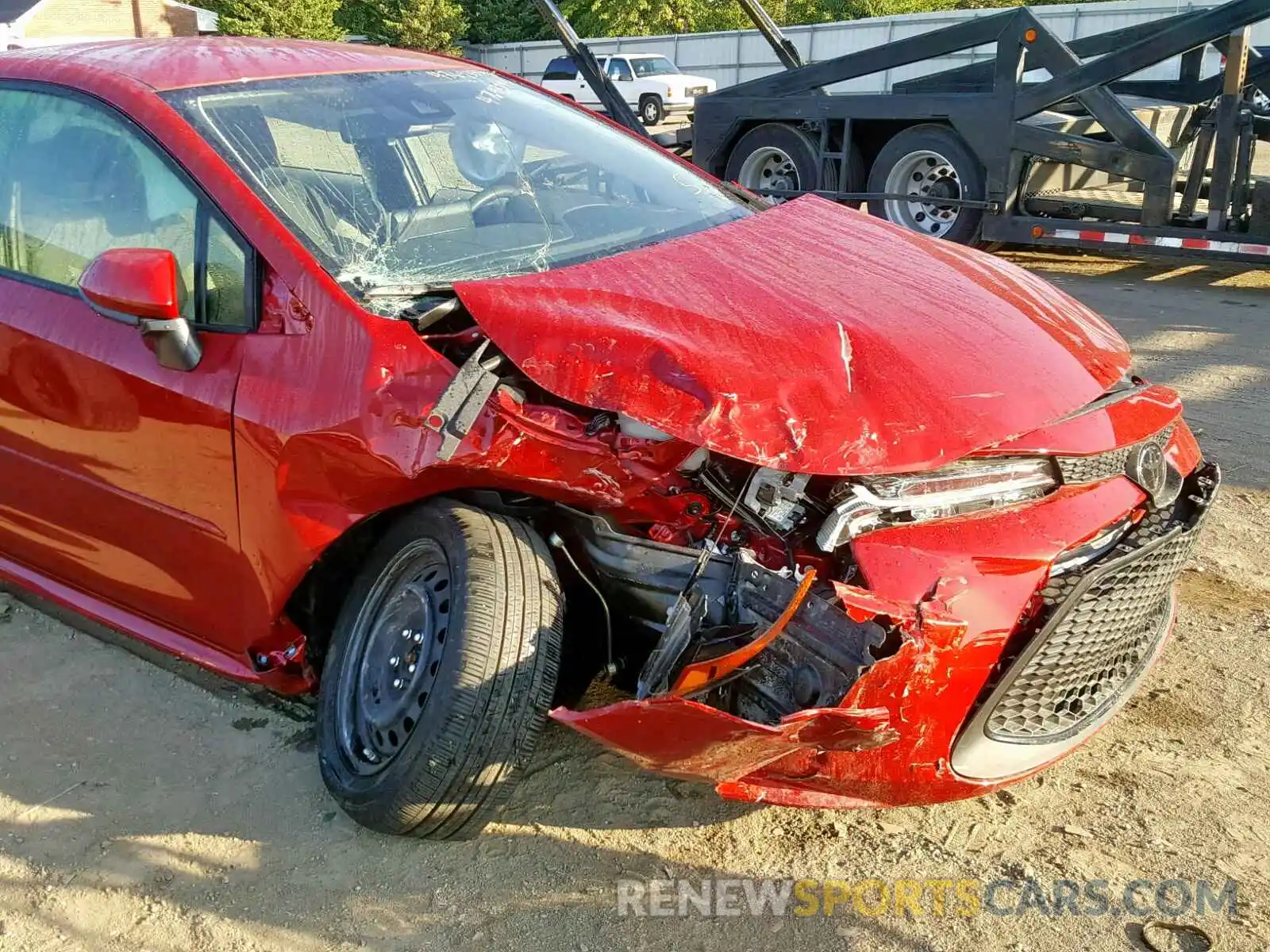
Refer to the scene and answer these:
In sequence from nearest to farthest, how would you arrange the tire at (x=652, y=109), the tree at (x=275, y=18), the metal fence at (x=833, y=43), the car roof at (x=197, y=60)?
1. the car roof at (x=197, y=60)
2. the tire at (x=652, y=109)
3. the metal fence at (x=833, y=43)
4. the tree at (x=275, y=18)

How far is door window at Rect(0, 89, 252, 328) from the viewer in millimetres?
2672

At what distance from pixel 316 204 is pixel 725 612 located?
56.6 inches

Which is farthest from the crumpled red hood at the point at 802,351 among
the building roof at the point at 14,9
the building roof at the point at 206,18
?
the building roof at the point at 14,9

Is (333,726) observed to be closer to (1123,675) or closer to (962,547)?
(962,547)

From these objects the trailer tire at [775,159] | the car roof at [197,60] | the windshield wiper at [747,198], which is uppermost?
the car roof at [197,60]

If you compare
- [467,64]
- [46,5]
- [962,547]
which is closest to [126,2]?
[46,5]

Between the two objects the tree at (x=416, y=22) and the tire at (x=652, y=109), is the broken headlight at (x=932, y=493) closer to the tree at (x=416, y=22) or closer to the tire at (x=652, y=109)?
the tire at (x=652, y=109)

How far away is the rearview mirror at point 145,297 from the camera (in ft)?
8.14

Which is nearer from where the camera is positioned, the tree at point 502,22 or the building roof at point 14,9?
the building roof at point 14,9

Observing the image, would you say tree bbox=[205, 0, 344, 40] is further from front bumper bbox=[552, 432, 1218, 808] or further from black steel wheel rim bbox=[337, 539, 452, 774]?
front bumper bbox=[552, 432, 1218, 808]

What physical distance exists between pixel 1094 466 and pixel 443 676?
4.96 feet

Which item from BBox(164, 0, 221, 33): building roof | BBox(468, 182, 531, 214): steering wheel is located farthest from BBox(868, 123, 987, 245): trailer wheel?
BBox(164, 0, 221, 33): building roof

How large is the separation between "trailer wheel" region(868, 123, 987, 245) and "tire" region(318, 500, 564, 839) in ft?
22.6

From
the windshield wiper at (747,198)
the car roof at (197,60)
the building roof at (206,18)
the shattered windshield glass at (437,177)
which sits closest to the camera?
the shattered windshield glass at (437,177)
